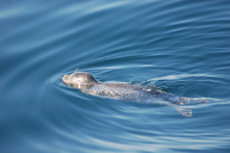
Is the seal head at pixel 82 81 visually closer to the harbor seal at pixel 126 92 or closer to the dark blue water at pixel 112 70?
the harbor seal at pixel 126 92

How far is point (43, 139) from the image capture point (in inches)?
322

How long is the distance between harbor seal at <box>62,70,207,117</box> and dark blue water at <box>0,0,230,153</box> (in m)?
0.20

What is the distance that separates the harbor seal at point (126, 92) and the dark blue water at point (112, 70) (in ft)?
0.64

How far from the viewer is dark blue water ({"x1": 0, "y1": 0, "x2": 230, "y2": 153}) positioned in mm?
7996

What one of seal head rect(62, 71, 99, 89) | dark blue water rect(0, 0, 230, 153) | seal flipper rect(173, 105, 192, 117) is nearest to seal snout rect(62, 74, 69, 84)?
seal head rect(62, 71, 99, 89)

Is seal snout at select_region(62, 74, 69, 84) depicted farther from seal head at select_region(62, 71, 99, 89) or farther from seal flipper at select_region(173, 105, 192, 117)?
seal flipper at select_region(173, 105, 192, 117)

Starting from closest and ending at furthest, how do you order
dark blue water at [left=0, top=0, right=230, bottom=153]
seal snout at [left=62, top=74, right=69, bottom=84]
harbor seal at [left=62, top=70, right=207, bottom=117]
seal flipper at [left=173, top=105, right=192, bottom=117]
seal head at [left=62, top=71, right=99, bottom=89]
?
dark blue water at [left=0, top=0, right=230, bottom=153] → seal flipper at [left=173, top=105, right=192, bottom=117] → harbor seal at [left=62, top=70, right=207, bottom=117] → seal head at [left=62, top=71, right=99, bottom=89] → seal snout at [left=62, top=74, right=69, bottom=84]

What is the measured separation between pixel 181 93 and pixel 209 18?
5.60 metres

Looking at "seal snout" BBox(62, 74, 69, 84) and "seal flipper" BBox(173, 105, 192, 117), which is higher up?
"seal snout" BBox(62, 74, 69, 84)

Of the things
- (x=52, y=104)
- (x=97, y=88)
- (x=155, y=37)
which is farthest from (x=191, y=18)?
(x=52, y=104)

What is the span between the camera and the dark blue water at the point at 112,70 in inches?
315

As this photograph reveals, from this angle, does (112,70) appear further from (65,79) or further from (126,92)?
(126,92)

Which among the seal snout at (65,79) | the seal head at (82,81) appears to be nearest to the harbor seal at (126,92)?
the seal head at (82,81)

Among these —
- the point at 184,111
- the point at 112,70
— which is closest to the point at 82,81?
the point at 112,70
